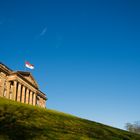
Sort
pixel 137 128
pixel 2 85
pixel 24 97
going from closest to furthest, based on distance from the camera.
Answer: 1. pixel 2 85
2. pixel 24 97
3. pixel 137 128

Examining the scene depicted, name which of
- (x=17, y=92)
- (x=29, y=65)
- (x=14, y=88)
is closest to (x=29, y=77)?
(x=29, y=65)

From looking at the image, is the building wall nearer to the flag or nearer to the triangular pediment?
the triangular pediment

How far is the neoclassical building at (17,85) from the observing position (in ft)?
202

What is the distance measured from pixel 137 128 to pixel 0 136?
451 feet

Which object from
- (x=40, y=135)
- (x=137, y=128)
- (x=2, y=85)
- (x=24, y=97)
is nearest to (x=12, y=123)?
(x=40, y=135)

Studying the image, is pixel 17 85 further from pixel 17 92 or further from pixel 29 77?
pixel 29 77

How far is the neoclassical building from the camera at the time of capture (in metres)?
61.7

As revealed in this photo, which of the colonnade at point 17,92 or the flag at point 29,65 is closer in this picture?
the colonnade at point 17,92

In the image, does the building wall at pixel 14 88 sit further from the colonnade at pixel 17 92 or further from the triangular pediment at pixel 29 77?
the triangular pediment at pixel 29 77

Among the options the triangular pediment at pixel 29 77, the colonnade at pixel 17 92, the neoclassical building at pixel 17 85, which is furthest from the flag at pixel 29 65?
the colonnade at pixel 17 92

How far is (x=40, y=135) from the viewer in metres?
12.9

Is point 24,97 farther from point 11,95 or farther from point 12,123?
point 12,123

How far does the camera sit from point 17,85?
64.6 metres

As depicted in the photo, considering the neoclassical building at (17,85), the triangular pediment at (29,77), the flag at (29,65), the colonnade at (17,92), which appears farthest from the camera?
the triangular pediment at (29,77)
